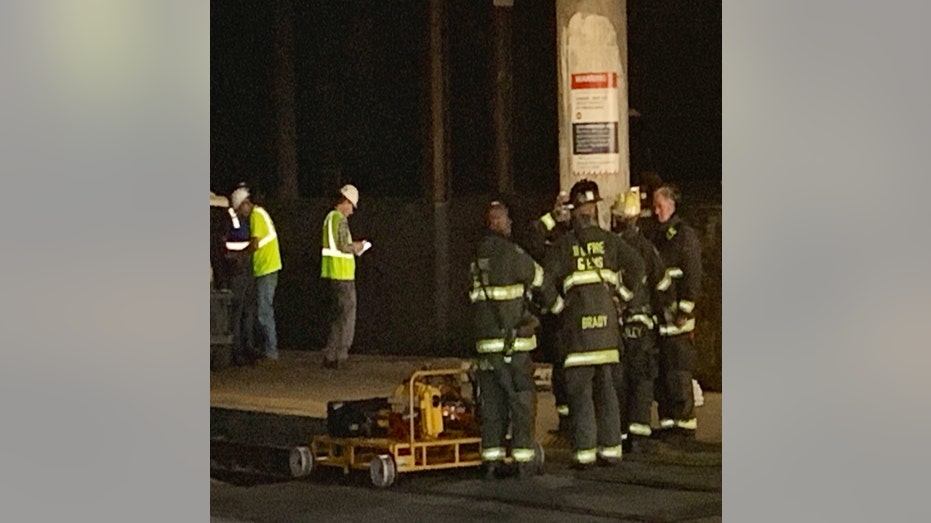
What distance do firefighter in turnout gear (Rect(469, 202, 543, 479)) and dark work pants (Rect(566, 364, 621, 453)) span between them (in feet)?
0.96

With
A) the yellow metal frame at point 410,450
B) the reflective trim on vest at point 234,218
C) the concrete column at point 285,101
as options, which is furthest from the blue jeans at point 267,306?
the yellow metal frame at point 410,450

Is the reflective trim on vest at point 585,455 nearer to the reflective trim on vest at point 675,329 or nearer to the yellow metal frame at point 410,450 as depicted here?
the yellow metal frame at point 410,450

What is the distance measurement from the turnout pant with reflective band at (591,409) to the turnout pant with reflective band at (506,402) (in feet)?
0.93

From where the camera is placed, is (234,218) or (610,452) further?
(234,218)

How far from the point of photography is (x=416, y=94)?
17.2 meters

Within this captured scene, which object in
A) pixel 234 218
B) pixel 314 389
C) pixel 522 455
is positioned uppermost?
pixel 234 218

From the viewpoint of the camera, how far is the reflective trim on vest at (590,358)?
32.7ft

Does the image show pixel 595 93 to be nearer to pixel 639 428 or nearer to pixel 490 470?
pixel 639 428

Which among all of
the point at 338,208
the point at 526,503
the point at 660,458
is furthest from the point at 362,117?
the point at 526,503

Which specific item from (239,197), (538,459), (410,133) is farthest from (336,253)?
(538,459)

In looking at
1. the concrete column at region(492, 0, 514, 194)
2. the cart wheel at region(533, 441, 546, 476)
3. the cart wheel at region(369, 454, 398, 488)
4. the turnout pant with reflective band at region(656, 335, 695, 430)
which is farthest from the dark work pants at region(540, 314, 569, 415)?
the concrete column at region(492, 0, 514, 194)

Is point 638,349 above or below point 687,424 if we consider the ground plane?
above

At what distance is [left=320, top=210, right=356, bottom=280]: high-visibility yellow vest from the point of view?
15.1m

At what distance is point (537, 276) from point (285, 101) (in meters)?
9.39
